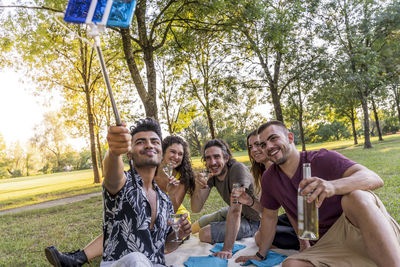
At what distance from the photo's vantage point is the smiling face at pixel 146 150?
9.98 feet

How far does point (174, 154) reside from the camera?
16.7 feet

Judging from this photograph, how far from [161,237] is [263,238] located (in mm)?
1592

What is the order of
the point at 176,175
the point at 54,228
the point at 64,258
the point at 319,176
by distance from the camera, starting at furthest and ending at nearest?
the point at 54,228 → the point at 176,175 → the point at 64,258 → the point at 319,176

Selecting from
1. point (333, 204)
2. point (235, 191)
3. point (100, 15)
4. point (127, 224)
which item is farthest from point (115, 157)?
point (333, 204)

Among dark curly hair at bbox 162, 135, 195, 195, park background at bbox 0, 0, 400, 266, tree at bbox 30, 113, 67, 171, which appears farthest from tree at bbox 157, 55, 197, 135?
tree at bbox 30, 113, 67, 171

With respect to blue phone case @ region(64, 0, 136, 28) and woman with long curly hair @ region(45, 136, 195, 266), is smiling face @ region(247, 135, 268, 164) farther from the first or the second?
blue phone case @ region(64, 0, 136, 28)

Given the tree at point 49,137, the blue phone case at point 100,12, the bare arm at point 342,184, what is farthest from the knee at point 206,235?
the tree at point 49,137

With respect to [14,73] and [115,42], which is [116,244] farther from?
[14,73]

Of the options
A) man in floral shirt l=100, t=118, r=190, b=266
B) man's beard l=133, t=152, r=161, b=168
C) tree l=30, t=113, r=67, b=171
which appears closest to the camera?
man in floral shirt l=100, t=118, r=190, b=266

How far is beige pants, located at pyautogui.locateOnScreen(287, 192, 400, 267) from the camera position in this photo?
9.00 feet

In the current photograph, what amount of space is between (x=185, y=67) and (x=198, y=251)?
62.9ft

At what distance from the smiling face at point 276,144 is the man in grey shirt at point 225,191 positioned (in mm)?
1154

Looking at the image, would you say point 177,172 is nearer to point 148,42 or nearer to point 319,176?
point 319,176

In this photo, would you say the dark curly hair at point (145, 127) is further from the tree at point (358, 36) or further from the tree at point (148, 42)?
the tree at point (358, 36)
